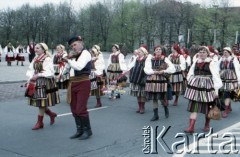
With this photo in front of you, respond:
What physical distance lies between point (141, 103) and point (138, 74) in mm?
830

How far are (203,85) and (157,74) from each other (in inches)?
61.1

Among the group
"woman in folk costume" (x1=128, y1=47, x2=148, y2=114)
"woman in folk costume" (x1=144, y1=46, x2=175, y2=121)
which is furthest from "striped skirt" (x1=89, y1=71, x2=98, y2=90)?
"woman in folk costume" (x1=144, y1=46, x2=175, y2=121)

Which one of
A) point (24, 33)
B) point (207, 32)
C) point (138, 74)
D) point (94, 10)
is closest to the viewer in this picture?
point (138, 74)

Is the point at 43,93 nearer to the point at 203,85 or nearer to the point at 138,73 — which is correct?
the point at 138,73

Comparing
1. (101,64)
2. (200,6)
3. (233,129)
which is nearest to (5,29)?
(200,6)

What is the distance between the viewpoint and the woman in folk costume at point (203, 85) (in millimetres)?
7363

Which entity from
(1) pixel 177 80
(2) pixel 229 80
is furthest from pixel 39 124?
(1) pixel 177 80

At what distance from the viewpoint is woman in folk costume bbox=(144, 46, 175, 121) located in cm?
866

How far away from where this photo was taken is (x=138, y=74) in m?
9.62

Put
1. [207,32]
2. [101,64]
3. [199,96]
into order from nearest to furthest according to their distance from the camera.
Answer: [199,96] < [101,64] < [207,32]

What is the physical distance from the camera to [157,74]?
343 inches

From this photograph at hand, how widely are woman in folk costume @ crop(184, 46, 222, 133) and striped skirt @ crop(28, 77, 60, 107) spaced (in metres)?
2.73

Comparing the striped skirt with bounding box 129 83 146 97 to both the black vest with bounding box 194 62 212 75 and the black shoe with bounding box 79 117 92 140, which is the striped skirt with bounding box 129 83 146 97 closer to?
the black vest with bounding box 194 62 212 75

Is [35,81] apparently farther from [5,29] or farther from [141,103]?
[5,29]
